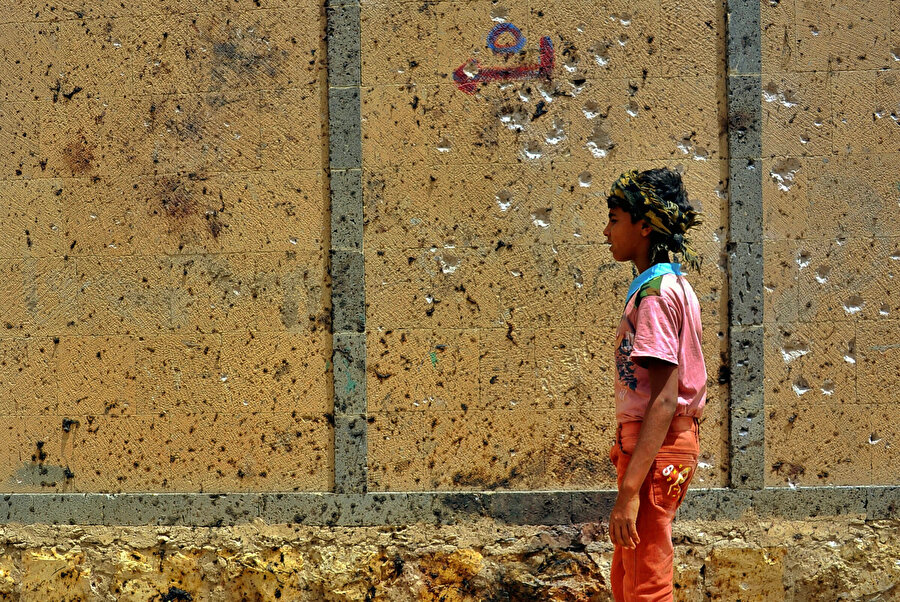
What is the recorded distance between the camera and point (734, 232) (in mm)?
3395

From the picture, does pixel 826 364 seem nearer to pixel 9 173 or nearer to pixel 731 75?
pixel 731 75

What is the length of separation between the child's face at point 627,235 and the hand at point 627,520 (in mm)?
751

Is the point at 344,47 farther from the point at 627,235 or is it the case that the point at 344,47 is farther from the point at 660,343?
the point at 660,343

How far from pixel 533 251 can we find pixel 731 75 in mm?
1177

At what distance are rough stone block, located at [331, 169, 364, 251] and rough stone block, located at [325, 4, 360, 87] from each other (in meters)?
0.43

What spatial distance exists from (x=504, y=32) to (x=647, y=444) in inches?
82.5

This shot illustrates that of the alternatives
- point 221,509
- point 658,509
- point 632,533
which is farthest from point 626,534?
point 221,509

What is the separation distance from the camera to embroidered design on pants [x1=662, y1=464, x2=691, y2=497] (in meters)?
2.26

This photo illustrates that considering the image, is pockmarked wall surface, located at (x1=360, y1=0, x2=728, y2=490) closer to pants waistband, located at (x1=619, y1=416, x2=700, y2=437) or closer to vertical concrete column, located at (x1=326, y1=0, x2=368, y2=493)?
vertical concrete column, located at (x1=326, y1=0, x2=368, y2=493)

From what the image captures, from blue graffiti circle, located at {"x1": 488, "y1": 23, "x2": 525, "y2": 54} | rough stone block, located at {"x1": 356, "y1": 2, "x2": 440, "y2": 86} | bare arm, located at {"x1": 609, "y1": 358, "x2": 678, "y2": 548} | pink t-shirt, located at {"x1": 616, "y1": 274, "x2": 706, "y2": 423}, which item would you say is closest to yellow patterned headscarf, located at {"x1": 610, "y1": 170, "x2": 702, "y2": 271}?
pink t-shirt, located at {"x1": 616, "y1": 274, "x2": 706, "y2": 423}

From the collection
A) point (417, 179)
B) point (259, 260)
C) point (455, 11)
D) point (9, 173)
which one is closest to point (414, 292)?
point (417, 179)

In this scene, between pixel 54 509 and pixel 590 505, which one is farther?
pixel 54 509

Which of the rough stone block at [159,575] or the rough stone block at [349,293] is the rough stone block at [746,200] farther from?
the rough stone block at [159,575]

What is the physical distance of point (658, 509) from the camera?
2256mm
